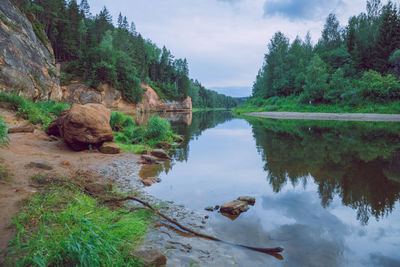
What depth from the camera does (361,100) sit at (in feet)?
119

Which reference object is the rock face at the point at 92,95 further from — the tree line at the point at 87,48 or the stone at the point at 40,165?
the stone at the point at 40,165

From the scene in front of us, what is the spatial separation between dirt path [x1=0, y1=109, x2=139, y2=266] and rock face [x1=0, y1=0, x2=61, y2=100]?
20.1 ft

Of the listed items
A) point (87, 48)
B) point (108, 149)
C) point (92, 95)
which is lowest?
point (108, 149)

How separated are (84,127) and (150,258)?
24.1ft

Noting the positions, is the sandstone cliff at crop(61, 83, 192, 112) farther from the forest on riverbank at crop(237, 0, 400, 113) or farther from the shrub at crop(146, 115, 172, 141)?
the forest on riverbank at crop(237, 0, 400, 113)

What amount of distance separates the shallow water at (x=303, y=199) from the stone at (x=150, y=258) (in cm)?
118

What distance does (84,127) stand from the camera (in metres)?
8.73

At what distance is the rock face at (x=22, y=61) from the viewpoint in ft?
53.1

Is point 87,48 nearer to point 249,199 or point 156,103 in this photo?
point 156,103

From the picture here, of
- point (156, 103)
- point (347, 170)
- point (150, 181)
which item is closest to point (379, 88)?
point (347, 170)

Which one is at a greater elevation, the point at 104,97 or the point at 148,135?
the point at 104,97

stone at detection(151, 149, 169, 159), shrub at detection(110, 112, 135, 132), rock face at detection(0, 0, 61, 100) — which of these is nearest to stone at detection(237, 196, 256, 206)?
stone at detection(151, 149, 169, 159)

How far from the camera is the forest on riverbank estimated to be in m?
35.6

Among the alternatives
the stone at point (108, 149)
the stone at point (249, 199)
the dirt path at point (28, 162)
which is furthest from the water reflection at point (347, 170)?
the stone at point (108, 149)
